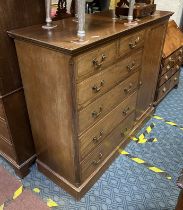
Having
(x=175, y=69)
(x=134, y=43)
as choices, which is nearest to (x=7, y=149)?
(x=134, y=43)

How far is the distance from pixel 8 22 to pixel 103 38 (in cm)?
56

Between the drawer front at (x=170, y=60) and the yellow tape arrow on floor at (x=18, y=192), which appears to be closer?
the yellow tape arrow on floor at (x=18, y=192)

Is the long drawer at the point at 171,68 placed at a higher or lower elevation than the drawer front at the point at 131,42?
lower

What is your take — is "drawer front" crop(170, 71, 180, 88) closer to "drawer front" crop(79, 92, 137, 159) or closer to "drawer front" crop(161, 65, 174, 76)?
"drawer front" crop(161, 65, 174, 76)

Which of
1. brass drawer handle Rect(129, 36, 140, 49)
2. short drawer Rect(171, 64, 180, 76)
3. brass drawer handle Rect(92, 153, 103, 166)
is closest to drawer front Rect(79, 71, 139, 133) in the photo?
brass drawer handle Rect(129, 36, 140, 49)

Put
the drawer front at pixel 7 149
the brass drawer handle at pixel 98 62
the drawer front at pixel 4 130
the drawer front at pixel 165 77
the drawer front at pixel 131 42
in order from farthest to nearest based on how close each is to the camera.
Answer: the drawer front at pixel 165 77
the drawer front at pixel 7 149
the drawer front at pixel 4 130
the drawer front at pixel 131 42
the brass drawer handle at pixel 98 62

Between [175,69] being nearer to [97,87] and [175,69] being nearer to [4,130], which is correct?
[97,87]

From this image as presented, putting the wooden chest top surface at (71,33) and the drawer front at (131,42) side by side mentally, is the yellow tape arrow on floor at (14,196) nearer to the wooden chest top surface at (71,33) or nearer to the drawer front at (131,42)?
the wooden chest top surface at (71,33)

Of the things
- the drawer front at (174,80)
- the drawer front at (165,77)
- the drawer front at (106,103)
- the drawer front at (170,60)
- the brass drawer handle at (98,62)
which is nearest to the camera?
the brass drawer handle at (98,62)

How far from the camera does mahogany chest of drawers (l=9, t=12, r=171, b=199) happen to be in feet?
3.86

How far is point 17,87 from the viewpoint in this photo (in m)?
1.48

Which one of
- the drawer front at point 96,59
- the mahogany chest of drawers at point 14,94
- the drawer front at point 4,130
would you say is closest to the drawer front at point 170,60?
the drawer front at point 96,59

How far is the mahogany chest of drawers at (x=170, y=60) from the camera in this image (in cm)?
239

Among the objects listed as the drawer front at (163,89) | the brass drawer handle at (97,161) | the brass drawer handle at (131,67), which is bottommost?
the brass drawer handle at (97,161)
